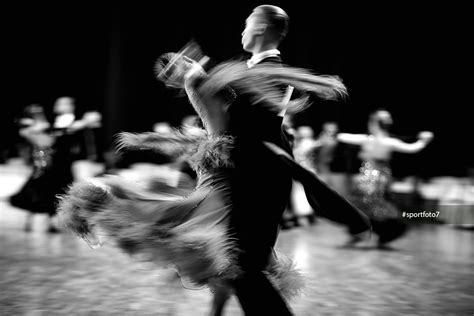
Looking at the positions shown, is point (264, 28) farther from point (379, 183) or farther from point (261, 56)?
point (379, 183)

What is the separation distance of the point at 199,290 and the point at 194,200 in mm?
1800

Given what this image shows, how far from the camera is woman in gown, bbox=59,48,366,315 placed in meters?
2.80

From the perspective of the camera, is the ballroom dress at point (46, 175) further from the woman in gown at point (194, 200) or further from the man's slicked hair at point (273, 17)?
the man's slicked hair at point (273, 17)

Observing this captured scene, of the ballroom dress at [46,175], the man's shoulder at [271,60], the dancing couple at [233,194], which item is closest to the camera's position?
the dancing couple at [233,194]

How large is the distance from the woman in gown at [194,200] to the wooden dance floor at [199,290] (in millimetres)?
266

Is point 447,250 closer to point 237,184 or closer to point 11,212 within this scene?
point 237,184

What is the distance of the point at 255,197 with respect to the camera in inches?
112

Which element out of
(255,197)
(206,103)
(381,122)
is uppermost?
(206,103)

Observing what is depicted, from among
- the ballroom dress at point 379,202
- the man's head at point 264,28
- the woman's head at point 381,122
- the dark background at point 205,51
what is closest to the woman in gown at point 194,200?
the man's head at point 264,28

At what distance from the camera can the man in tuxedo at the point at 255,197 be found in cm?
283

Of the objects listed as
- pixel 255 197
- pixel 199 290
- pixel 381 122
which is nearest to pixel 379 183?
pixel 381 122

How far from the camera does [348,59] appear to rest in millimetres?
17781

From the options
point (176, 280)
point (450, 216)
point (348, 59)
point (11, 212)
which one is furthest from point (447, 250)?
point (348, 59)

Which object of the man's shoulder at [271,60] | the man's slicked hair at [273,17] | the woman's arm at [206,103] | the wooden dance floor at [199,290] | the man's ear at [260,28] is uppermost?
the man's slicked hair at [273,17]
